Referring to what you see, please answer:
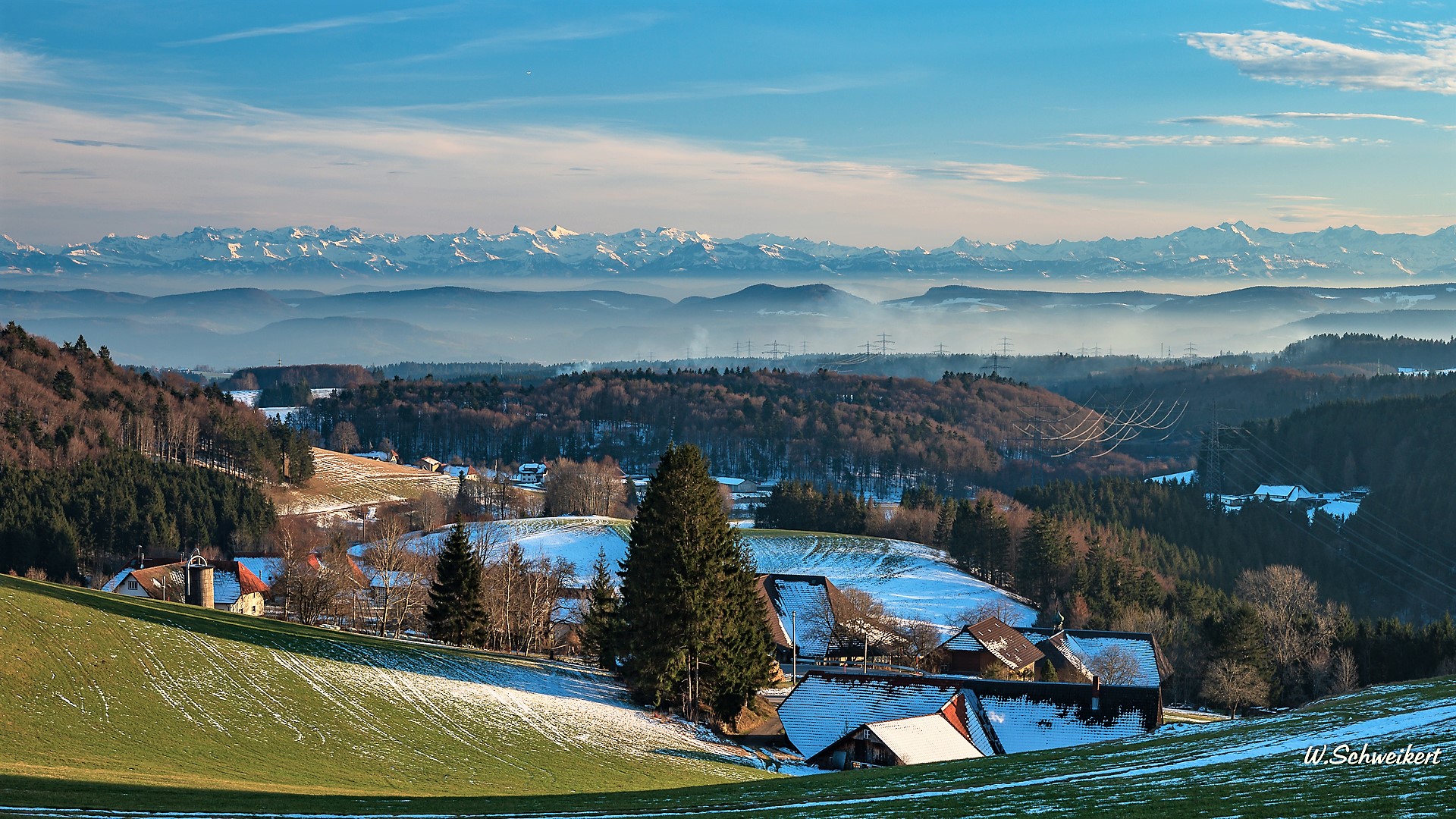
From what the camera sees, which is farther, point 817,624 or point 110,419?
point 110,419

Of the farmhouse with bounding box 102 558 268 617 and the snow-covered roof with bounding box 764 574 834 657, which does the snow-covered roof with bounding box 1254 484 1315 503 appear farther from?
the farmhouse with bounding box 102 558 268 617

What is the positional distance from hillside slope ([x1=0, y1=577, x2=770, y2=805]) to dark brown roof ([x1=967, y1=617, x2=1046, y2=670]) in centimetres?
2331

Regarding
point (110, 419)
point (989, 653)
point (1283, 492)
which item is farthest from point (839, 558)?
point (1283, 492)

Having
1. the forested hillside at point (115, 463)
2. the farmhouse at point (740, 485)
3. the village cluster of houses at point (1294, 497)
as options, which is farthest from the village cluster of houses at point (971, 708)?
the farmhouse at point (740, 485)

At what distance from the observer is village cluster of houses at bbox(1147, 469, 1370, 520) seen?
456 ft

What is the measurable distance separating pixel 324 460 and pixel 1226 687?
118 metres

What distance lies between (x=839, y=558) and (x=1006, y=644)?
112ft

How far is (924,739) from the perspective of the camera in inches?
1487

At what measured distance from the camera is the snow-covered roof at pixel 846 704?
131 ft

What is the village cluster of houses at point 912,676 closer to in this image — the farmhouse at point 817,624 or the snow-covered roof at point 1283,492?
the farmhouse at point 817,624

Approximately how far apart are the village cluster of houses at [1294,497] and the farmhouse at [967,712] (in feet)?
316

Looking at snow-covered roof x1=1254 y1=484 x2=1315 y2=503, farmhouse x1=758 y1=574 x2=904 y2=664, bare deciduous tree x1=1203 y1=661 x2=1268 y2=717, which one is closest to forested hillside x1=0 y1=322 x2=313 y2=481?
farmhouse x1=758 y1=574 x2=904 y2=664

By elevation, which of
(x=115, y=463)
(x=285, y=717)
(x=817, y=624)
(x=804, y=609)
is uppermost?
(x=115, y=463)

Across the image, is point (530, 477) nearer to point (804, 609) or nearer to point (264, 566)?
point (264, 566)
